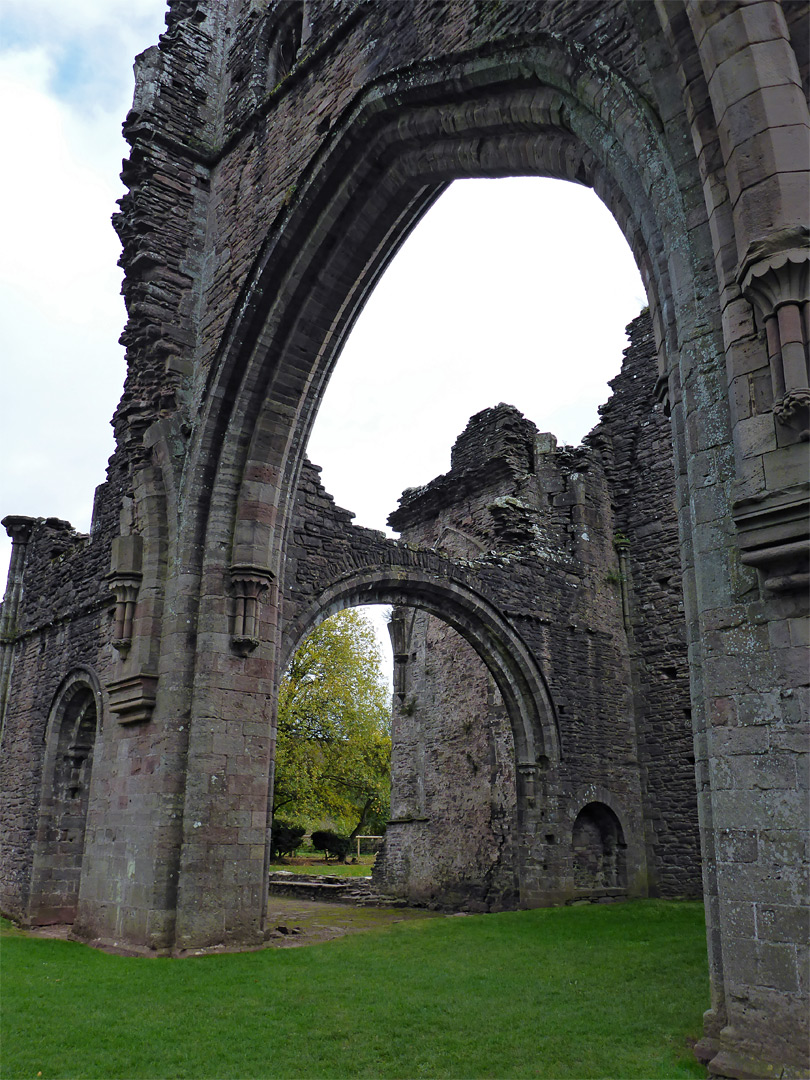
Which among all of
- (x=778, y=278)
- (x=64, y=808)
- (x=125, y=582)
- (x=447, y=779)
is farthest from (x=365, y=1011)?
(x=447, y=779)

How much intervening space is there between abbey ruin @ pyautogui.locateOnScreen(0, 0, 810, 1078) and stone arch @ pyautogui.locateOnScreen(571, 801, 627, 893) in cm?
7

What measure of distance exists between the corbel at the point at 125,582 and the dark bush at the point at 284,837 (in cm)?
1505

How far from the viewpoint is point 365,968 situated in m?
7.22

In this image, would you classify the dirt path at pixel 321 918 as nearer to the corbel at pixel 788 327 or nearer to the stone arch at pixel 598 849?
the stone arch at pixel 598 849

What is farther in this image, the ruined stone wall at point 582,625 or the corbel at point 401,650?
the corbel at point 401,650

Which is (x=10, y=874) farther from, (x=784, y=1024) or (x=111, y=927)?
(x=784, y=1024)

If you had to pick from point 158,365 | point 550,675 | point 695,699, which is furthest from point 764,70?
point 550,675

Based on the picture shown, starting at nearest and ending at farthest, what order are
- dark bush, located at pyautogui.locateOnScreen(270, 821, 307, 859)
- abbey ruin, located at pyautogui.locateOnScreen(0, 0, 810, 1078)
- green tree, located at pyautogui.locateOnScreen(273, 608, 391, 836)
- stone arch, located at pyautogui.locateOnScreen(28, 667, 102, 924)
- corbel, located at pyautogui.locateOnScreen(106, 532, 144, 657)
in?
1. abbey ruin, located at pyautogui.locateOnScreen(0, 0, 810, 1078)
2. corbel, located at pyautogui.locateOnScreen(106, 532, 144, 657)
3. stone arch, located at pyautogui.locateOnScreen(28, 667, 102, 924)
4. green tree, located at pyautogui.locateOnScreen(273, 608, 391, 836)
5. dark bush, located at pyautogui.locateOnScreen(270, 821, 307, 859)

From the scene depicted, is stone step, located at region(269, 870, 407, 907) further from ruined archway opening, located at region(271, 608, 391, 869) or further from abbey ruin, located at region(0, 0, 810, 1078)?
ruined archway opening, located at region(271, 608, 391, 869)

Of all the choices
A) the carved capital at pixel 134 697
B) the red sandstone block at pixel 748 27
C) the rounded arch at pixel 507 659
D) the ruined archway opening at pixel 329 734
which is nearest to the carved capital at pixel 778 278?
the red sandstone block at pixel 748 27

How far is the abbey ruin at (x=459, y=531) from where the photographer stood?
4.00m

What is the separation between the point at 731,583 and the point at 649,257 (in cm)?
235

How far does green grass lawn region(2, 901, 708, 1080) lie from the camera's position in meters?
4.49

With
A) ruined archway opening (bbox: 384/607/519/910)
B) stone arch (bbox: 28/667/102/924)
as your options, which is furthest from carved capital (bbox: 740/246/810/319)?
ruined archway opening (bbox: 384/607/519/910)
